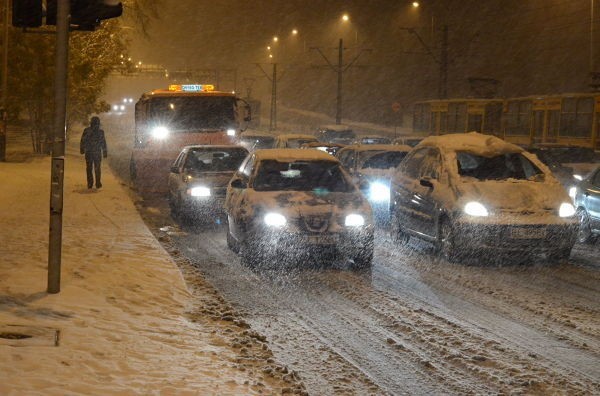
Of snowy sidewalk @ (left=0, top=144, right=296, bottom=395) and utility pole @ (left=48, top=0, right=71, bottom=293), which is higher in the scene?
utility pole @ (left=48, top=0, right=71, bottom=293)

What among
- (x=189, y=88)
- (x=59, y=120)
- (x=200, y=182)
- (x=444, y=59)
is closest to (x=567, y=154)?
(x=189, y=88)

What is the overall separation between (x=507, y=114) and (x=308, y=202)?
Answer: 85.0ft

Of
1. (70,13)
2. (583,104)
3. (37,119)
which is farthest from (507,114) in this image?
(70,13)

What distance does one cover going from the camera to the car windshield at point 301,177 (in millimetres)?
12484

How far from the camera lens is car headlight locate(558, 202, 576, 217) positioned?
1189 cm

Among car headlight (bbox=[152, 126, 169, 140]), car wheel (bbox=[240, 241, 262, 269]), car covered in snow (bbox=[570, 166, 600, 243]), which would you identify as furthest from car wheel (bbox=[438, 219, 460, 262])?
car headlight (bbox=[152, 126, 169, 140])

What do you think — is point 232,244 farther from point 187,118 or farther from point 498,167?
point 187,118

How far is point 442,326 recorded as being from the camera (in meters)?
8.15

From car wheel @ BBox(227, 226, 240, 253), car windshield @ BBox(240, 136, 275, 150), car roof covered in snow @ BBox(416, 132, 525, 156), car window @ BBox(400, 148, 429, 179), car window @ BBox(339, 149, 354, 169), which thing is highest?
car roof covered in snow @ BBox(416, 132, 525, 156)

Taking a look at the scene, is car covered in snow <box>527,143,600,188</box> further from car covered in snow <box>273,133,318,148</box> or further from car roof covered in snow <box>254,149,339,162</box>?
car covered in snow <box>273,133,318,148</box>

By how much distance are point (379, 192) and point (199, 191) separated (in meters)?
4.21

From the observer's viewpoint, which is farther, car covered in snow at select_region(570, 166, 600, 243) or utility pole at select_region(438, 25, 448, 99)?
utility pole at select_region(438, 25, 448, 99)

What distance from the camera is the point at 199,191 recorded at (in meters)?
16.2

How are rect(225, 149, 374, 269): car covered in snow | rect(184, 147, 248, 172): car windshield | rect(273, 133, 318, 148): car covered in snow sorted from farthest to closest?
rect(273, 133, 318, 148): car covered in snow < rect(184, 147, 248, 172): car windshield < rect(225, 149, 374, 269): car covered in snow
